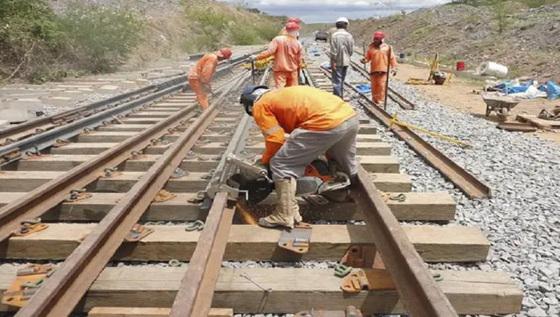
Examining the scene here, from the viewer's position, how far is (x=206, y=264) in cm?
278

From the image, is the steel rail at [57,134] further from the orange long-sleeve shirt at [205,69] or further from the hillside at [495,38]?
the hillside at [495,38]

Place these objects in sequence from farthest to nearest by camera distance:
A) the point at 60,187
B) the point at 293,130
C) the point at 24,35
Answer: the point at 24,35 → the point at 60,187 → the point at 293,130

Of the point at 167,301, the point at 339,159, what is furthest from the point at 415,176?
the point at 167,301

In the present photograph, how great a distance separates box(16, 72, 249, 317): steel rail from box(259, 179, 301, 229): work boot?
100 cm

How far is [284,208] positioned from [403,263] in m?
1.06

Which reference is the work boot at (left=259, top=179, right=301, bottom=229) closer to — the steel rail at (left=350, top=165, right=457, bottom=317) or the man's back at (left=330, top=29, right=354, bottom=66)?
the steel rail at (left=350, top=165, right=457, bottom=317)

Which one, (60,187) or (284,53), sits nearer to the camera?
(60,187)

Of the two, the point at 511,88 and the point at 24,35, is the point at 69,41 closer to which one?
the point at 24,35

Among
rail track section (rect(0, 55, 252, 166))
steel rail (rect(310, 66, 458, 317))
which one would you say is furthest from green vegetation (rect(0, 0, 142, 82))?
steel rail (rect(310, 66, 458, 317))

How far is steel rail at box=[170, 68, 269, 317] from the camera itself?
232 cm

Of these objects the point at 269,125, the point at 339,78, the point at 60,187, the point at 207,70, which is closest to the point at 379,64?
the point at 339,78

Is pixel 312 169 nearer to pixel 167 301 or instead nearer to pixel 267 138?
pixel 267 138

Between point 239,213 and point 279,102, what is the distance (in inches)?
37.4

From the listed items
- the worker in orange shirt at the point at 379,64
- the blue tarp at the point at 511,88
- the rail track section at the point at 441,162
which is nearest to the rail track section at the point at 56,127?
the rail track section at the point at 441,162
